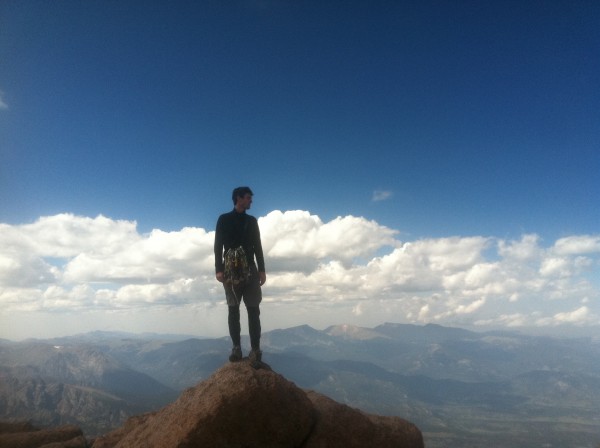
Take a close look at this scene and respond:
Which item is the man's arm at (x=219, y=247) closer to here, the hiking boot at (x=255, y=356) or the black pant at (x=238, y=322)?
the black pant at (x=238, y=322)

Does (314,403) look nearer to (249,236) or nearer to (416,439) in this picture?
(416,439)

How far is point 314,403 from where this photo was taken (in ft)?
39.3

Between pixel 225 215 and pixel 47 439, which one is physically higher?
pixel 225 215

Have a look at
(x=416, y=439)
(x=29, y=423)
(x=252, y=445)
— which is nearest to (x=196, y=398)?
(x=252, y=445)

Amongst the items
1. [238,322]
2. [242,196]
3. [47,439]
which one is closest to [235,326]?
[238,322]

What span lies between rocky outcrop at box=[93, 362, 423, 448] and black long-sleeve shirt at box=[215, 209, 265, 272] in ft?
11.4

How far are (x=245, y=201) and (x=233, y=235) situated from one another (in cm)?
119

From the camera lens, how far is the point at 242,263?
39.4 ft

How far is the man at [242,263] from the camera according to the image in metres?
12.1

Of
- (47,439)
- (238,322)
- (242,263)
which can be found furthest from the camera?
(47,439)

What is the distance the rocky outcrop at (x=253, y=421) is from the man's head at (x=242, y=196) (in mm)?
4992

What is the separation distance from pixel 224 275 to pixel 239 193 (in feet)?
8.97

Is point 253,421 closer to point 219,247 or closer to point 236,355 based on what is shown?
point 236,355

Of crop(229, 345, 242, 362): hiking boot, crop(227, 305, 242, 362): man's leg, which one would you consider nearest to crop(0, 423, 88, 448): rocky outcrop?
crop(229, 345, 242, 362): hiking boot
